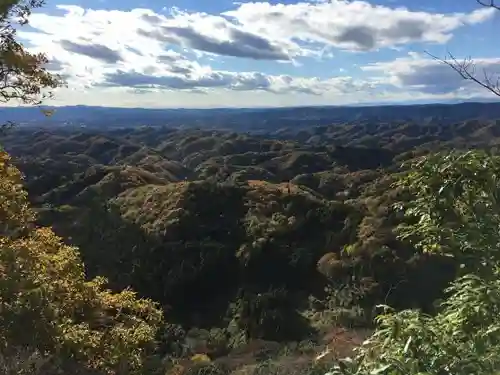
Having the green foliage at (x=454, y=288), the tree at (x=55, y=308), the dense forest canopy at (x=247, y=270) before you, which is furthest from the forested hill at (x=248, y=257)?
the green foliage at (x=454, y=288)

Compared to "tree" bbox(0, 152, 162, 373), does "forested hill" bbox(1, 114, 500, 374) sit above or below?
below

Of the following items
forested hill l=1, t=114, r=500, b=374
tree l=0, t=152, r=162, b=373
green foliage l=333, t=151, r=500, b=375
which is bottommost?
forested hill l=1, t=114, r=500, b=374

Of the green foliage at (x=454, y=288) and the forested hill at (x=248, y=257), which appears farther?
the forested hill at (x=248, y=257)

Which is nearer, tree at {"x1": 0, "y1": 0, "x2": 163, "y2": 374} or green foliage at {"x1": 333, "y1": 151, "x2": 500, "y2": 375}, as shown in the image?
green foliage at {"x1": 333, "y1": 151, "x2": 500, "y2": 375}

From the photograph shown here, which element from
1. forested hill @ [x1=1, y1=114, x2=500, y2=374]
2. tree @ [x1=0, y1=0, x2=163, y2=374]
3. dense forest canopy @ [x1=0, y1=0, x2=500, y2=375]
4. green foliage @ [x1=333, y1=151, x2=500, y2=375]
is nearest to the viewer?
green foliage @ [x1=333, y1=151, x2=500, y2=375]

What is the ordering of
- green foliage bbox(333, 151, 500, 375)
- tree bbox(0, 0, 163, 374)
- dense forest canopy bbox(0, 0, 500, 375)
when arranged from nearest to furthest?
green foliage bbox(333, 151, 500, 375) → dense forest canopy bbox(0, 0, 500, 375) → tree bbox(0, 0, 163, 374)

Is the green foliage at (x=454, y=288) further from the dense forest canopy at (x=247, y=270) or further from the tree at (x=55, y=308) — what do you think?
the tree at (x=55, y=308)

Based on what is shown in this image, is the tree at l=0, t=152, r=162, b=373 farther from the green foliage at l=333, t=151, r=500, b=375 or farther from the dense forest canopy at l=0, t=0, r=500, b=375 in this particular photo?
the green foliage at l=333, t=151, r=500, b=375

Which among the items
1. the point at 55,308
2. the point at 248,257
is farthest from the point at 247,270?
the point at 55,308

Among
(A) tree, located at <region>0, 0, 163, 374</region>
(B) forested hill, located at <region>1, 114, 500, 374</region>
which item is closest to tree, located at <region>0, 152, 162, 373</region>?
(A) tree, located at <region>0, 0, 163, 374</region>
